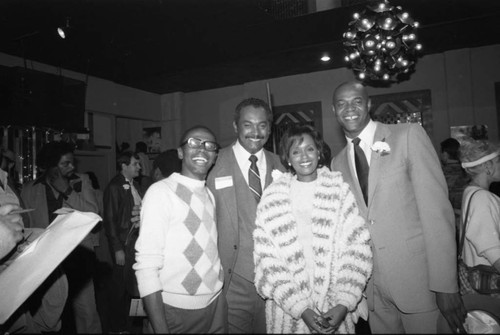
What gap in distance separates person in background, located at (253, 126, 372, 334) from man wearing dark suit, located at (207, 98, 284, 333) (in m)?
0.25

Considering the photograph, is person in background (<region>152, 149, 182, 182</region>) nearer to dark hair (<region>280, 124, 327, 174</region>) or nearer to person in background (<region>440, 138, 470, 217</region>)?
dark hair (<region>280, 124, 327, 174</region>)

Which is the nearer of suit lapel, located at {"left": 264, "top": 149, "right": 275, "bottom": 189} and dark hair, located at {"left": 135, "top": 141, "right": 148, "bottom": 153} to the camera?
suit lapel, located at {"left": 264, "top": 149, "right": 275, "bottom": 189}

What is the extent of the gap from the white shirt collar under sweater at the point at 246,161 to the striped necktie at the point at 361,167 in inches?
27.5

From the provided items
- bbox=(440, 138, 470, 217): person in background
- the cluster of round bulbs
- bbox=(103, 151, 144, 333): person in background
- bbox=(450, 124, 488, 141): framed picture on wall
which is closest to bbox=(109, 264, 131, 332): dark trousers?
bbox=(103, 151, 144, 333): person in background

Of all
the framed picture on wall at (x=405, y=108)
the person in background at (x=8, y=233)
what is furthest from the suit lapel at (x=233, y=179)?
the framed picture on wall at (x=405, y=108)

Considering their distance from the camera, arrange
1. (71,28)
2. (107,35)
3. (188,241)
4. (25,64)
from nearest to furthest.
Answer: (188,241), (71,28), (107,35), (25,64)

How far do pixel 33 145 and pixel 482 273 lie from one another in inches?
260

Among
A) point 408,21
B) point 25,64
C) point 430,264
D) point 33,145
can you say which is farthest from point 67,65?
point 430,264

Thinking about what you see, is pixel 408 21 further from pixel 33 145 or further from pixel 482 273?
pixel 33 145

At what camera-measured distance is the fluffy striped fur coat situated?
6.57ft

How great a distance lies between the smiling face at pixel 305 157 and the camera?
7.35 feet

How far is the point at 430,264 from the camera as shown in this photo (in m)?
2.06

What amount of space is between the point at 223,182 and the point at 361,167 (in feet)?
3.13

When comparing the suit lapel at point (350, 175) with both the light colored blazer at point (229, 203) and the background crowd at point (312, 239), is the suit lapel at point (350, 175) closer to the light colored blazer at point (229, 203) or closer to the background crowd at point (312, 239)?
the background crowd at point (312, 239)
